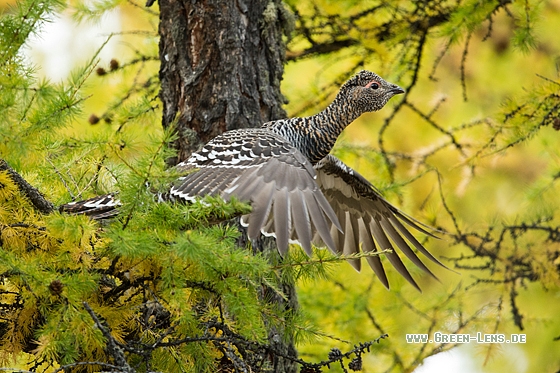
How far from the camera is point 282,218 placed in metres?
2.83

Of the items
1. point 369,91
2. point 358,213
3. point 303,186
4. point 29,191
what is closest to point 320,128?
point 369,91

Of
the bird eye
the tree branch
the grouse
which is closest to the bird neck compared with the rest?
the grouse

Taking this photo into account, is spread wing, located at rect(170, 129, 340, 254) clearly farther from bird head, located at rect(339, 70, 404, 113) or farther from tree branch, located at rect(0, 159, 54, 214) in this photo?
bird head, located at rect(339, 70, 404, 113)

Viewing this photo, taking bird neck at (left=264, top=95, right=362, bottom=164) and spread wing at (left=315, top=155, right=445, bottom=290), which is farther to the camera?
spread wing at (left=315, top=155, right=445, bottom=290)

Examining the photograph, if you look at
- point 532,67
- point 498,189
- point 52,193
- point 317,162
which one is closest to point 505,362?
point 498,189

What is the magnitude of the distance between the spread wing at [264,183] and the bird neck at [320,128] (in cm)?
41

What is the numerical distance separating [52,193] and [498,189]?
5.32 metres

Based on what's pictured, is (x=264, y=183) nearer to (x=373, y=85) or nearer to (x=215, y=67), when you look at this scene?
(x=215, y=67)

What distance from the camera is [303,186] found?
3043mm

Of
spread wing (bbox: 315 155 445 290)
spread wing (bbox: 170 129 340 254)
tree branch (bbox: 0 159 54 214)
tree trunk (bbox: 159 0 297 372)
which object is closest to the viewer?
tree branch (bbox: 0 159 54 214)

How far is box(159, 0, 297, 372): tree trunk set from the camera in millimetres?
3977

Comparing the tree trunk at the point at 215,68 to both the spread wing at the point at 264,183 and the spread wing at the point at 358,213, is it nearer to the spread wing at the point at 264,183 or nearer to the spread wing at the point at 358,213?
the spread wing at the point at 264,183

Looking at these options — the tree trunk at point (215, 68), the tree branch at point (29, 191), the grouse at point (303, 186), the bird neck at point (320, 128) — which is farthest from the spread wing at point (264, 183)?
the tree branch at point (29, 191)

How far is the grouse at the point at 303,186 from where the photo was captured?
2891 millimetres
